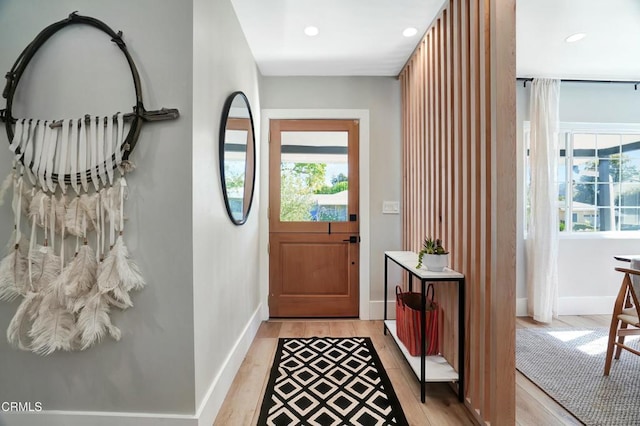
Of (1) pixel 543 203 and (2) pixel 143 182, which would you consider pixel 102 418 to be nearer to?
(2) pixel 143 182

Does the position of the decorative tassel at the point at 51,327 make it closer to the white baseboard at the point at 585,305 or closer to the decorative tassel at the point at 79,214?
the decorative tassel at the point at 79,214

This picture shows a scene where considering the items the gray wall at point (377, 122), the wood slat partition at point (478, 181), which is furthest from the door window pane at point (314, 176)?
the wood slat partition at point (478, 181)

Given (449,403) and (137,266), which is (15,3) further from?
(449,403)

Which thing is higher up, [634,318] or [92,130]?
[92,130]

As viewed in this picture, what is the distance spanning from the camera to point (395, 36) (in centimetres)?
244

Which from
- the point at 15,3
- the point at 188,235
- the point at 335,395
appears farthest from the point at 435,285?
the point at 15,3

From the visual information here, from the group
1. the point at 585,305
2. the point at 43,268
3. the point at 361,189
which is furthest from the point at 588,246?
the point at 43,268

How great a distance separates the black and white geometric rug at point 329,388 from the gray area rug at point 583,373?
1080 millimetres

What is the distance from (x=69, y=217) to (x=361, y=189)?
242cm

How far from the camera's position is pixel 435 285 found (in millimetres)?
2225

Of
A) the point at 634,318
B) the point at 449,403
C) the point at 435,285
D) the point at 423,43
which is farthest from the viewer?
the point at 423,43

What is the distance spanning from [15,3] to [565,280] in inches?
196

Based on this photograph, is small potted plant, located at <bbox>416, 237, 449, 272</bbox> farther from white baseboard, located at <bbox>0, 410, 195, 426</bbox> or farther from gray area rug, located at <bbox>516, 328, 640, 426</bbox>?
white baseboard, located at <bbox>0, 410, 195, 426</bbox>

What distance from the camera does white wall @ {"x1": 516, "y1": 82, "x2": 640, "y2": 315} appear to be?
128 inches
